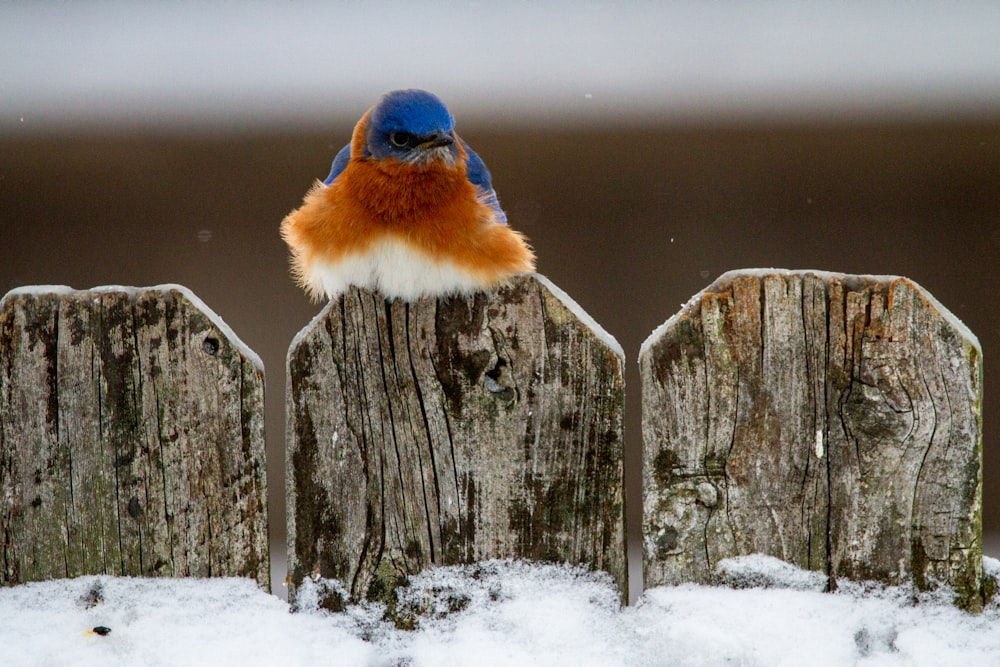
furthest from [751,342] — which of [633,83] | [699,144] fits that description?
A: [633,83]

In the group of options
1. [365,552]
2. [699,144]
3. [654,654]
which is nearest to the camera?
[654,654]

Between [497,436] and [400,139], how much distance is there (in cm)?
106

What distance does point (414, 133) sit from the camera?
8.96 ft

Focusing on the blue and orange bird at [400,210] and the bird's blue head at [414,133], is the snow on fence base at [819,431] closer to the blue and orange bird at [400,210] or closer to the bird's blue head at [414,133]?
the blue and orange bird at [400,210]

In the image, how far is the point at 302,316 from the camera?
181 inches

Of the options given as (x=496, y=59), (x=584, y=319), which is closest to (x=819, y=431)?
(x=584, y=319)

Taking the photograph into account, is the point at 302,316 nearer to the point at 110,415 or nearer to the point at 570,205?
the point at 570,205

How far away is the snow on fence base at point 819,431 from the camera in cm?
198

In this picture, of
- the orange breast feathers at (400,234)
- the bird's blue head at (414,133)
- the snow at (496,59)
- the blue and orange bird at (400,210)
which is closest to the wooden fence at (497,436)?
the orange breast feathers at (400,234)

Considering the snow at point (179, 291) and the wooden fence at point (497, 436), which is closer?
the wooden fence at point (497, 436)

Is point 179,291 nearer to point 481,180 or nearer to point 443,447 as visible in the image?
point 443,447

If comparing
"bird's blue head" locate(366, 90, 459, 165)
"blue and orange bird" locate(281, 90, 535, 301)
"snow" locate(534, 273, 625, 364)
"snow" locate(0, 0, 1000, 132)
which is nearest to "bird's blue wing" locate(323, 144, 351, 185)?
"blue and orange bird" locate(281, 90, 535, 301)

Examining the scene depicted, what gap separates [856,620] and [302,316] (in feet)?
10.4

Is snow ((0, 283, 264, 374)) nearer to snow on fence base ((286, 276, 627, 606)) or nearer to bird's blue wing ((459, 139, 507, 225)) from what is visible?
snow on fence base ((286, 276, 627, 606))
